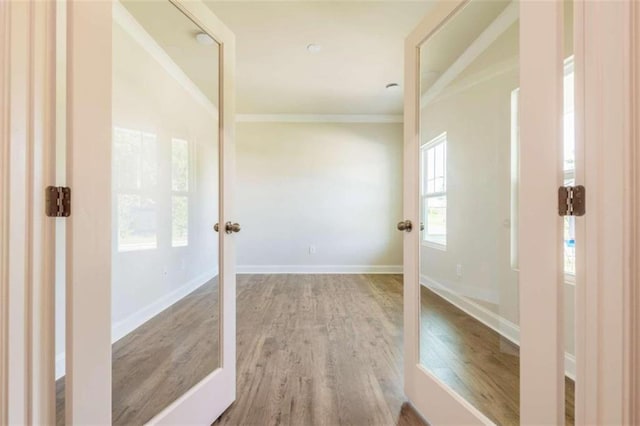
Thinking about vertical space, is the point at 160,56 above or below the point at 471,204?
above

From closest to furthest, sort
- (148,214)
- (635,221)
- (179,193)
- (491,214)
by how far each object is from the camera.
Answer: (635,221) < (148,214) < (491,214) < (179,193)

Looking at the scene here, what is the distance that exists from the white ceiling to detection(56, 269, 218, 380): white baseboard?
198cm

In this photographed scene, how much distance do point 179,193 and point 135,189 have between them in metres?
0.45

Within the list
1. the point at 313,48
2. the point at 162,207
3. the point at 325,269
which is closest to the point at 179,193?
the point at 162,207

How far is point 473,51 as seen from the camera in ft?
7.41

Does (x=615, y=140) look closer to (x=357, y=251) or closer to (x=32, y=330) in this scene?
(x=32, y=330)

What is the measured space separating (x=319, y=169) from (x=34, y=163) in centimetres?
410

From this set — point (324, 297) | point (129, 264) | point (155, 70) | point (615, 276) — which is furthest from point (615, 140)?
point (324, 297)

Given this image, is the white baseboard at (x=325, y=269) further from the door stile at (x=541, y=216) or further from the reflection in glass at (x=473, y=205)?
the door stile at (x=541, y=216)

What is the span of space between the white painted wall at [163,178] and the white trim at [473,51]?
1.38m

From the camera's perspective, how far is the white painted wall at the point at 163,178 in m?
1.57

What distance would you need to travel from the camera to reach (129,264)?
1.78 m

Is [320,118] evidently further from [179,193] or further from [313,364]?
[313,364]

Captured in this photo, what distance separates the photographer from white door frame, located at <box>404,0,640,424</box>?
24.3 inches
